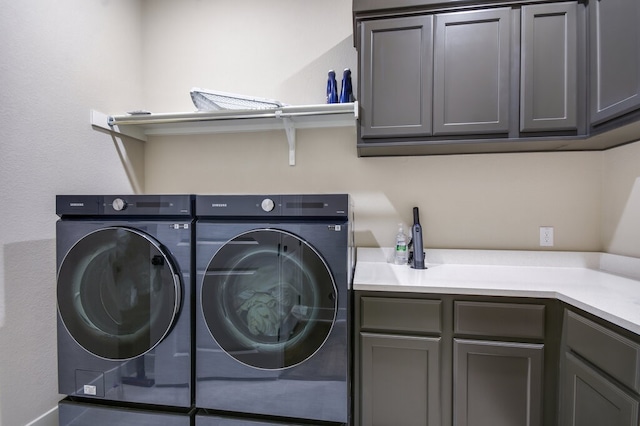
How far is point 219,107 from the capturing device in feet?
6.14

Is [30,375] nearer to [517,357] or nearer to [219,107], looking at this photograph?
[219,107]

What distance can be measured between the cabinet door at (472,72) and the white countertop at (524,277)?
796mm

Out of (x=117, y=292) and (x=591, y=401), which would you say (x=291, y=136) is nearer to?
(x=117, y=292)

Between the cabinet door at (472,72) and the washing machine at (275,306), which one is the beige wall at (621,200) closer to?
the cabinet door at (472,72)

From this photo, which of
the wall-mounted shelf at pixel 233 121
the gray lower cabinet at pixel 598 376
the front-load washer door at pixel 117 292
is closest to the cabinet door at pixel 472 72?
the wall-mounted shelf at pixel 233 121

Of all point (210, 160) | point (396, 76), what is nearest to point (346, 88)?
point (396, 76)

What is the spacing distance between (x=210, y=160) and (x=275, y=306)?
4.60 ft

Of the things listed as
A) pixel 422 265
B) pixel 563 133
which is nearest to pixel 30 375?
pixel 422 265

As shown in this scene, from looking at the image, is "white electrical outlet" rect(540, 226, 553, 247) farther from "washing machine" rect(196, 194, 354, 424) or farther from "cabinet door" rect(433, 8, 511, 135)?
"washing machine" rect(196, 194, 354, 424)

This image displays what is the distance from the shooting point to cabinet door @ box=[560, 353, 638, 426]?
1031mm

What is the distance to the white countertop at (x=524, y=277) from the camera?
1240 mm

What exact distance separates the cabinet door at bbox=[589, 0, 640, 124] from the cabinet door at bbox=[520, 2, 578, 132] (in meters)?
0.08

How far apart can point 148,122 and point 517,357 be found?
2509 mm

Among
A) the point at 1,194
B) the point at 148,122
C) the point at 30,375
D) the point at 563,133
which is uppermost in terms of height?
the point at 148,122
